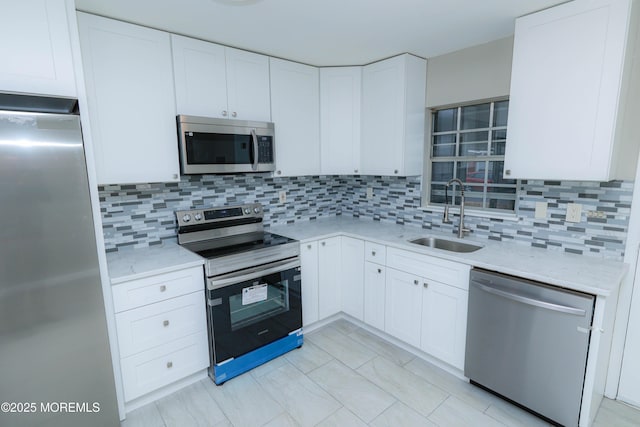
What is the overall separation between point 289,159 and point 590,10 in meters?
2.17

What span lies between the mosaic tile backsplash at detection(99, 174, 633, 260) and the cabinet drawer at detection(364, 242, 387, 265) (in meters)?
0.57

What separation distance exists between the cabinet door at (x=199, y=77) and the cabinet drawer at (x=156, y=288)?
3.70 feet

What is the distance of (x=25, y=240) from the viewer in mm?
1381

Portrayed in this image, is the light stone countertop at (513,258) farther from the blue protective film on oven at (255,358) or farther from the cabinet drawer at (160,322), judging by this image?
the cabinet drawer at (160,322)

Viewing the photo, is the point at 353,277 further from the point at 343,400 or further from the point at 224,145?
the point at 224,145

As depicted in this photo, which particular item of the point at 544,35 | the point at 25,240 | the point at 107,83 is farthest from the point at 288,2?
the point at 25,240

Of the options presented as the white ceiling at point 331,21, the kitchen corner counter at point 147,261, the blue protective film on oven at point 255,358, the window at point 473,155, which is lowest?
the blue protective film on oven at point 255,358

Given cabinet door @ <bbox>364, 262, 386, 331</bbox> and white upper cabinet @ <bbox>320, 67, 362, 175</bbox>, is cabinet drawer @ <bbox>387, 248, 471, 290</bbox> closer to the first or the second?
cabinet door @ <bbox>364, 262, 386, 331</bbox>

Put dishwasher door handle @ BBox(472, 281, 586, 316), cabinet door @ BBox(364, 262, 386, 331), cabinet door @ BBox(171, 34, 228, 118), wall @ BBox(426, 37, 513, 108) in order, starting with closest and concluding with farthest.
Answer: dishwasher door handle @ BBox(472, 281, 586, 316) → cabinet door @ BBox(171, 34, 228, 118) → wall @ BBox(426, 37, 513, 108) → cabinet door @ BBox(364, 262, 386, 331)

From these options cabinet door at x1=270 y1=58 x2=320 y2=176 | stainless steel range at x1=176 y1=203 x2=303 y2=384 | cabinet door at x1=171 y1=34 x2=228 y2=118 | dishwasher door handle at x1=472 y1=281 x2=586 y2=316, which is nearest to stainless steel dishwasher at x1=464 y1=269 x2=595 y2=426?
dishwasher door handle at x1=472 y1=281 x2=586 y2=316

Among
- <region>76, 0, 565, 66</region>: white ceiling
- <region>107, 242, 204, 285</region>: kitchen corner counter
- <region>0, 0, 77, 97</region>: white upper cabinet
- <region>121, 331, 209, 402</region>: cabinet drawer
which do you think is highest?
<region>76, 0, 565, 66</region>: white ceiling

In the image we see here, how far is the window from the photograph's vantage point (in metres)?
2.56

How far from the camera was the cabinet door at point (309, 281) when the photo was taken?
2.69m

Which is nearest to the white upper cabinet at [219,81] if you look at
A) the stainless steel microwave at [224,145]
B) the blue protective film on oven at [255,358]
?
the stainless steel microwave at [224,145]
